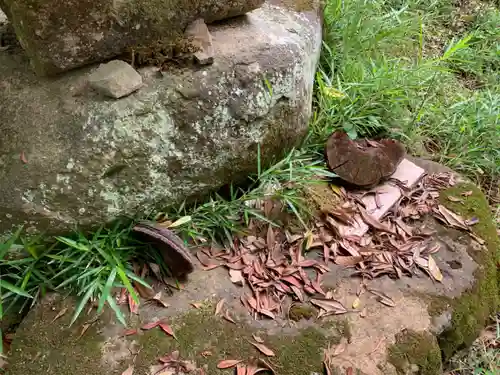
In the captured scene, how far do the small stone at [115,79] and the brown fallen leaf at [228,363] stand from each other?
1.36 m

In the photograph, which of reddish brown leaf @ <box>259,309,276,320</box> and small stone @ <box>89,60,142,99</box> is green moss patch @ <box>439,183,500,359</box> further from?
small stone @ <box>89,60,142,99</box>

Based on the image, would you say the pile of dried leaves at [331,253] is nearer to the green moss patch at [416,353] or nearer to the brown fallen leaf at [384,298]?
the brown fallen leaf at [384,298]

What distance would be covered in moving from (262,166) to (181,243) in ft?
2.52

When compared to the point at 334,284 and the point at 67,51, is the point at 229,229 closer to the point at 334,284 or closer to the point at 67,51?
the point at 334,284

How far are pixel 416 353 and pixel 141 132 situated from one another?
69.0 inches

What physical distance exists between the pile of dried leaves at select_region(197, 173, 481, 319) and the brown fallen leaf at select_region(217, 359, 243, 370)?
28 centimetres

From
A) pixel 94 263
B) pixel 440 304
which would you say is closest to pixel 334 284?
pixel 440 304

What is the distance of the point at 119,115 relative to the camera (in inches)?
95.3

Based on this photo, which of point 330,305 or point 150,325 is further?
point 330,305

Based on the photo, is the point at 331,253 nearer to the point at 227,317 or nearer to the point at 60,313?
the point at 227,317

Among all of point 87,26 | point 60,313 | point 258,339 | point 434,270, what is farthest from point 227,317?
point 87,26

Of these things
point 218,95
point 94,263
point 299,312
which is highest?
point 218,95

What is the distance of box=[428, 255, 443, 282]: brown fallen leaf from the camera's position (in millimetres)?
2807

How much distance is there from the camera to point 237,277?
105 inches
